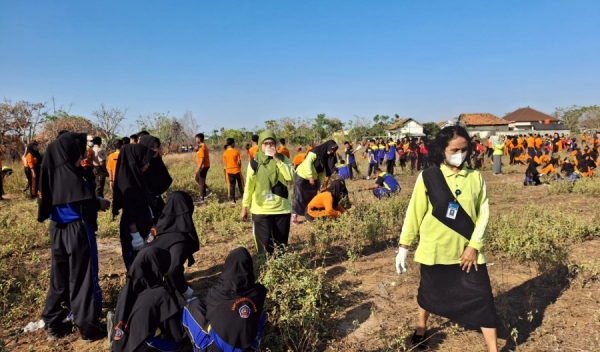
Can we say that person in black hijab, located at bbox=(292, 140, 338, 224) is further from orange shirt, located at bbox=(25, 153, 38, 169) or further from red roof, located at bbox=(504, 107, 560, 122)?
red roof, located at bbox=(504, 107, 560, 122)

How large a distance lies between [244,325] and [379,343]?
3.74ft

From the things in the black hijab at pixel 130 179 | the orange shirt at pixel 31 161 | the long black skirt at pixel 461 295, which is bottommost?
the long black skirt at pixel 461 295

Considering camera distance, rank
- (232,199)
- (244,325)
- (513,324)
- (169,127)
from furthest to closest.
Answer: (169,127) → (232,199) → (513,324) → (244,325)

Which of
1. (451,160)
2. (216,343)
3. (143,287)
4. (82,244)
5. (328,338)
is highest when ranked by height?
(451,160)

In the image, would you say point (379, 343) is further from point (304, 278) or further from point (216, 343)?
point (216, 343)

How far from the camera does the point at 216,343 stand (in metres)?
2.68

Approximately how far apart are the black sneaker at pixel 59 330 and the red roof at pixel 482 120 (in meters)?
62.9

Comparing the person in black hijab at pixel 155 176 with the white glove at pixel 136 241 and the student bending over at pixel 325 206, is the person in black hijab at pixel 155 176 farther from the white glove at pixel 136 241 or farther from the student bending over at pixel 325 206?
the student bending over at pixel 325 206

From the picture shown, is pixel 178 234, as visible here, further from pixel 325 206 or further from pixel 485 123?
pixel 485 123

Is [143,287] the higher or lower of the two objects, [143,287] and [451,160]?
the lower

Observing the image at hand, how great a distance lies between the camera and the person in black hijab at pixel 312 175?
688 cm

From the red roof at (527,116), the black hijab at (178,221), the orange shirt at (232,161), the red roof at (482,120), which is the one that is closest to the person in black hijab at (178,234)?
the black hijab at (178,221)

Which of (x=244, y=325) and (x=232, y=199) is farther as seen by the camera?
(x=232, y=199)

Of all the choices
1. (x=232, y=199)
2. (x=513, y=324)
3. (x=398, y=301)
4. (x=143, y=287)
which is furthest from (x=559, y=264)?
(x=232, y=199)
